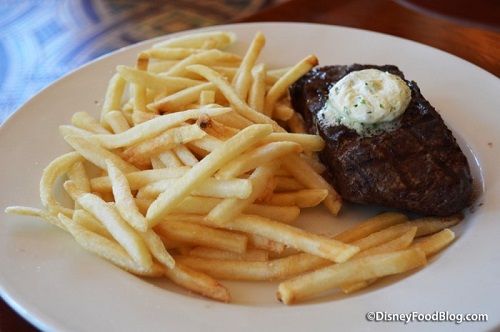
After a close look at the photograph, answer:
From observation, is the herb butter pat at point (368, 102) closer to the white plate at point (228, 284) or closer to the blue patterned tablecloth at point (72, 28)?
the white plate at point (228, 284)

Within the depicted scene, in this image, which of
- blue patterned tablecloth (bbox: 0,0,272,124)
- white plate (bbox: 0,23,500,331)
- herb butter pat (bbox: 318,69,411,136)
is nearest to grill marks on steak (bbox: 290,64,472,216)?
herb butter pat (bbox: 318,69,411,136)

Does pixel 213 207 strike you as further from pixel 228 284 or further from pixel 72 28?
pixel 72 28

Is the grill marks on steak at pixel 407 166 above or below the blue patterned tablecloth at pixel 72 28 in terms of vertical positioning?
below

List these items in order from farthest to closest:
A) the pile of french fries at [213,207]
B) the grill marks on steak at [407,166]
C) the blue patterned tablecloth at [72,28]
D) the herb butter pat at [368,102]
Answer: the blue patterned tablecloth at [72,28]
the herb butter pat at [368,102]
the grill marks on steak at [407,166]
the pile of french fries at [213,207]

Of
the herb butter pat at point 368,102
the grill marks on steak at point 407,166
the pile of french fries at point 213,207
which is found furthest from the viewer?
the herb butter pat at point 368,102

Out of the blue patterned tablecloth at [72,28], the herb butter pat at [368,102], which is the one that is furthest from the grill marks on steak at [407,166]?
the blue patterned tablecloth at [72,28]

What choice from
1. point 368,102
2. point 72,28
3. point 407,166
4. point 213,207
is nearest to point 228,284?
point 213,207

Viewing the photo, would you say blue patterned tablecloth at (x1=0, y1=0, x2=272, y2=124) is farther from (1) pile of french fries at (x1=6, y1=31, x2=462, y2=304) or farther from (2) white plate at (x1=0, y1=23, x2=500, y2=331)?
(1) pile of french fries at (x1=6, y1=31, x2=462, y2=304)
